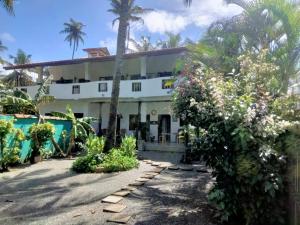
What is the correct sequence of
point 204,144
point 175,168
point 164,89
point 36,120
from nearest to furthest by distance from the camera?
point 204,144 → point 175,168 → point 36,120 → point 164,89

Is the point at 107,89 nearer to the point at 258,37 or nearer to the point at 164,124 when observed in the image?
the point at 164,124

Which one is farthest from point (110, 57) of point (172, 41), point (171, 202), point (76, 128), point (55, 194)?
point (172, 41)

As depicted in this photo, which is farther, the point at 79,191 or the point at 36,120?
the point at 36,120

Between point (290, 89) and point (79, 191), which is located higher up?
point (290, 89)

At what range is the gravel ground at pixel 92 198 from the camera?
5789 millimetres

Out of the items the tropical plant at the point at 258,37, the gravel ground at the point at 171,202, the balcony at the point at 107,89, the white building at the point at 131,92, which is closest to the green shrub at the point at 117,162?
the gravel ground at the point at 171,202

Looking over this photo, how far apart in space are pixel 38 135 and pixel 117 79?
4.60 metres

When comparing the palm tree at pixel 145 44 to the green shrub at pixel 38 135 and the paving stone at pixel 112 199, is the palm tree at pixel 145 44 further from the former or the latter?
the paving stone at pixel 112 199

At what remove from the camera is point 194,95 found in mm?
7027

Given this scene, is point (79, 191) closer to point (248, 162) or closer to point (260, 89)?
point (248, 162)

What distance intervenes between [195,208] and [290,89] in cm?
505

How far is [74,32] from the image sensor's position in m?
44.8

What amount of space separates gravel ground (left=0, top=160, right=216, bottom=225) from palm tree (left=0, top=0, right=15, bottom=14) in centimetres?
685

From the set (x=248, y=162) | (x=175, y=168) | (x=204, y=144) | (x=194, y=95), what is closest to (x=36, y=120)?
(x=175, y=168)
